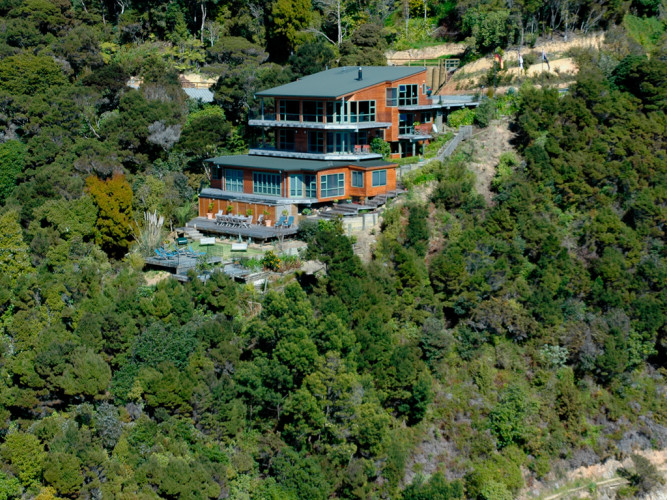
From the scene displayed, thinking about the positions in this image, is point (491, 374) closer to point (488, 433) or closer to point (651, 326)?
point (488, 433)

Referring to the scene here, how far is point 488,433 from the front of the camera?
40.8 metres

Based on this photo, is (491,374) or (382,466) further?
(491,374)

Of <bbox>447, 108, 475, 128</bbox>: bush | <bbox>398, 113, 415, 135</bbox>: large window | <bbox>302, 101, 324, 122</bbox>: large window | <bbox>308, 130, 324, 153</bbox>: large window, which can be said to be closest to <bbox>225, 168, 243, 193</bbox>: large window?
<bbox>308, 130, 324, 153</bbox>: large window

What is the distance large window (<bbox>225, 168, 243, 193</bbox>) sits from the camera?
5066 cm

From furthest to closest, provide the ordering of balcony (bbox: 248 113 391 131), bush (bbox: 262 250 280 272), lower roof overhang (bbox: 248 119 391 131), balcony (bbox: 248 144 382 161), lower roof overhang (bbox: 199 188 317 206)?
balcony (bbox: 248 113 391 131), lower roof overhang (bbox: 248 119 391 131), balcony (bbox: 248 144 382 161), lower roof overhang (bbox: 199 188 317 206), bush (bbox: 262 250 280 272)

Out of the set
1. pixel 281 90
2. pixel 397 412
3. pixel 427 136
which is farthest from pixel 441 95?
pixel 397 412

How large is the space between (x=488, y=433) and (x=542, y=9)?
3179 cm

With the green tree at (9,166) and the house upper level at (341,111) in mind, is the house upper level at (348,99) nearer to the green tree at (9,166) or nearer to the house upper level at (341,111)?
the house upper level at (341,111)

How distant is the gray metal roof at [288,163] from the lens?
4834 centimetres

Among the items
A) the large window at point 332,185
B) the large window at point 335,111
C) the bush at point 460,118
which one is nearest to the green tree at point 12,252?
the large window at point 332,185

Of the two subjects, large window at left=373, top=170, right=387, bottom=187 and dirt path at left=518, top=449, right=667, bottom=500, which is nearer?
dirt path at left=518, top=449, right=667, bottom=500

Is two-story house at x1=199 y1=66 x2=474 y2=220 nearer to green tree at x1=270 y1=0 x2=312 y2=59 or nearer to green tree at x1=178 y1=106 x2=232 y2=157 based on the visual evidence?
green tree at x1=178 y1=106 x2=232 y2=157

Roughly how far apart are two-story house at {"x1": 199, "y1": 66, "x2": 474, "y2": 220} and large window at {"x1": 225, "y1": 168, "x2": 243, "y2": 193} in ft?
0.12

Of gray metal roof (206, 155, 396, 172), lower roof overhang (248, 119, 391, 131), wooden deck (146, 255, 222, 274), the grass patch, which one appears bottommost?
wooden deck (146, 255, 222, 274)
